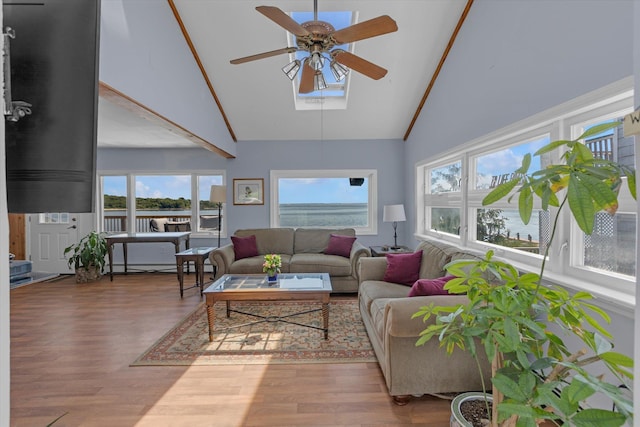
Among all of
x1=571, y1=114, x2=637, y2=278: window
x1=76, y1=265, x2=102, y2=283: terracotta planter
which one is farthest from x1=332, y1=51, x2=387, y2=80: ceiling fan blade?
x1=76, y1=265, x2=102, y2=283: terracotta planter

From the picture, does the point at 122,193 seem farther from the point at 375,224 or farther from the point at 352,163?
the point at 375,224

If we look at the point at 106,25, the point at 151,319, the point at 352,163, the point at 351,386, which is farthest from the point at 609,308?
the point at 352,163

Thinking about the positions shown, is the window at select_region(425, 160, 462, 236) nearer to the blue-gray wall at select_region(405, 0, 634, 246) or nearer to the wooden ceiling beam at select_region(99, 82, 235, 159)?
the blue-gray wall at select_region(405, 0, 634, 246)

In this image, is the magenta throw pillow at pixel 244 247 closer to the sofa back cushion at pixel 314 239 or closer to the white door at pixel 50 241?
the sofa back cushion at pixel 314 239

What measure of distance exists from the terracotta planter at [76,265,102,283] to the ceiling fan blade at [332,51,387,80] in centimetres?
512

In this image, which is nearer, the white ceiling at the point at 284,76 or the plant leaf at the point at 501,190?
the plant leaf at the point at 501,190

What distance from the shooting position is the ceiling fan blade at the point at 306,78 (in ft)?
9.16

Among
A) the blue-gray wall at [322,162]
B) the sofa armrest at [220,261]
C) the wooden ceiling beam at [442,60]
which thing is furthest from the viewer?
the blue-gray wall at [322,162]

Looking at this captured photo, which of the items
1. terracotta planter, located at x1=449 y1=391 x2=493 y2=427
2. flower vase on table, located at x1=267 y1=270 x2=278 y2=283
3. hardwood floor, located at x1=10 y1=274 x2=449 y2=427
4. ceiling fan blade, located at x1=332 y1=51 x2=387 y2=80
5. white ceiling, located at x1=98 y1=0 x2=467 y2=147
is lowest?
hardwood floor, located at x1=10 y1=274 x2=449 y2=427

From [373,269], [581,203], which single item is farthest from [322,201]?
[581,203]

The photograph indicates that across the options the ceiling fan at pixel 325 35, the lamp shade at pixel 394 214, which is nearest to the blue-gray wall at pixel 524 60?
the ceiling fan at pixel 325 35

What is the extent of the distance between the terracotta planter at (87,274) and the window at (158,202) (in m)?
1.07

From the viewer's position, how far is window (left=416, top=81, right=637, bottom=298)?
1743 millimetres

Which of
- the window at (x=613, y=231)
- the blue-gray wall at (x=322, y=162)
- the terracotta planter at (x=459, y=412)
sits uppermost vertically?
the blue-gray wall at (x=322, y=162)
